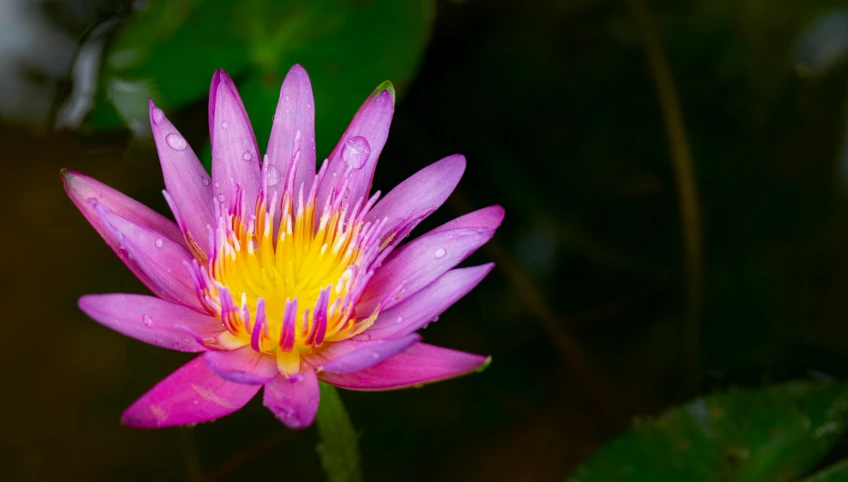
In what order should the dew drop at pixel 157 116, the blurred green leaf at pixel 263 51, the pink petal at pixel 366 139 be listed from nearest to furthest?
the dew drop at pixel 157 116 → the pink petal at pixel 366 139 → the blurred green leaf at pixel 263 51

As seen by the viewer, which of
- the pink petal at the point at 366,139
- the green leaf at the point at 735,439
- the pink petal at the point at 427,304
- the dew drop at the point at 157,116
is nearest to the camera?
the pink petal at the point at 427,304

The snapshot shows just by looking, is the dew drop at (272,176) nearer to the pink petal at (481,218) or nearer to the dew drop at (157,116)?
the dew drop at (157,116)

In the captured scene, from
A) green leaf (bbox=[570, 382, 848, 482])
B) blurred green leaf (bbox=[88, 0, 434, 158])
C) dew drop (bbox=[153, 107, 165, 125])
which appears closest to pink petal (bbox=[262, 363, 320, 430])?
dew drop (bbox=[153, 107, 165, 125])

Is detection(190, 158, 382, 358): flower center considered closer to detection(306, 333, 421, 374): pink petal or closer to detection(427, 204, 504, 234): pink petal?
detection(306, 333, 421, 374): pink petal

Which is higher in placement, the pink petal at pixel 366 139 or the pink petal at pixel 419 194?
the pink petal at pixel 366 139

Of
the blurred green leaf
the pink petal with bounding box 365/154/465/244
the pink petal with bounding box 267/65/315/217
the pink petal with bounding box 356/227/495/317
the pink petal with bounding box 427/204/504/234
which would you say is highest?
the blurred green leaf

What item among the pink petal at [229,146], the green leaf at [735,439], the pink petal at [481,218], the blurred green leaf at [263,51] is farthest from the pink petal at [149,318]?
the green leaf at [735,439]

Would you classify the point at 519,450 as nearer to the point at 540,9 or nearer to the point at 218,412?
the point at 218,412
